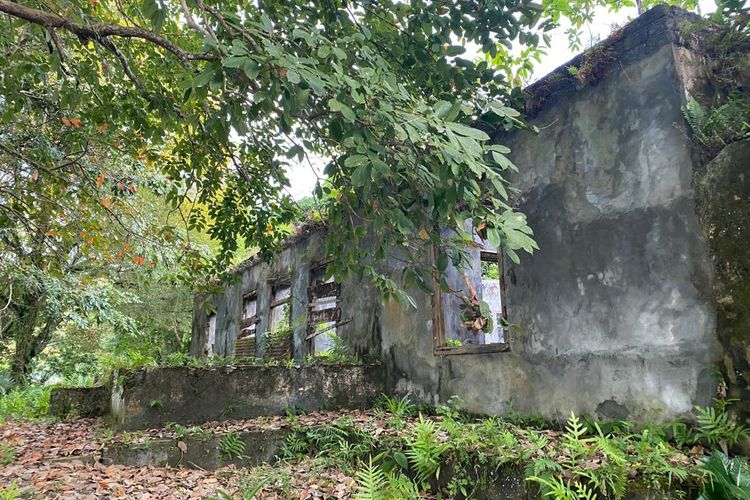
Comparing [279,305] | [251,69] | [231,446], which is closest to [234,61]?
[251,69]

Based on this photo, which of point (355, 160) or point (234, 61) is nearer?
point (234, 61)

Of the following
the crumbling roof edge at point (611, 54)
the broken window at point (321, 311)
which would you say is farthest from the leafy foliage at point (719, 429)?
the broken window at point (321, 311)

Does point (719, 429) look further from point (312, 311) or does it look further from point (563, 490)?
point (312, 311)

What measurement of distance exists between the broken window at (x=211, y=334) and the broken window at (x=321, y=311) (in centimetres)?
534

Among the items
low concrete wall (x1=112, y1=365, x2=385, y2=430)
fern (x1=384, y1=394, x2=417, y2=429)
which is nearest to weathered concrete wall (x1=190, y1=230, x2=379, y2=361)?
low concrete wall (x1=112, y1=365, x2=385, y2=430)

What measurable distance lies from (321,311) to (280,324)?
1372 millimetres

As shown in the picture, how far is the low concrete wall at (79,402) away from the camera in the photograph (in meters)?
7.20

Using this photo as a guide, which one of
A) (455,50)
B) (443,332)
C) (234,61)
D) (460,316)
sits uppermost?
(455,50)

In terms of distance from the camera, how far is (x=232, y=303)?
482 inches

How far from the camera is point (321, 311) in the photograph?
856 centimetres

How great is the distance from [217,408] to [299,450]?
115cm

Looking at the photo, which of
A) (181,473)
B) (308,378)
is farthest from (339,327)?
(181,473)

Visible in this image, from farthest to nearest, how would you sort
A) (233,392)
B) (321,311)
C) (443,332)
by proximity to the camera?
(321,311) < (443,332) < (233,392)

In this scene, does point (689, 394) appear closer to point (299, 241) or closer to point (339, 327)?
point (339, 327)
